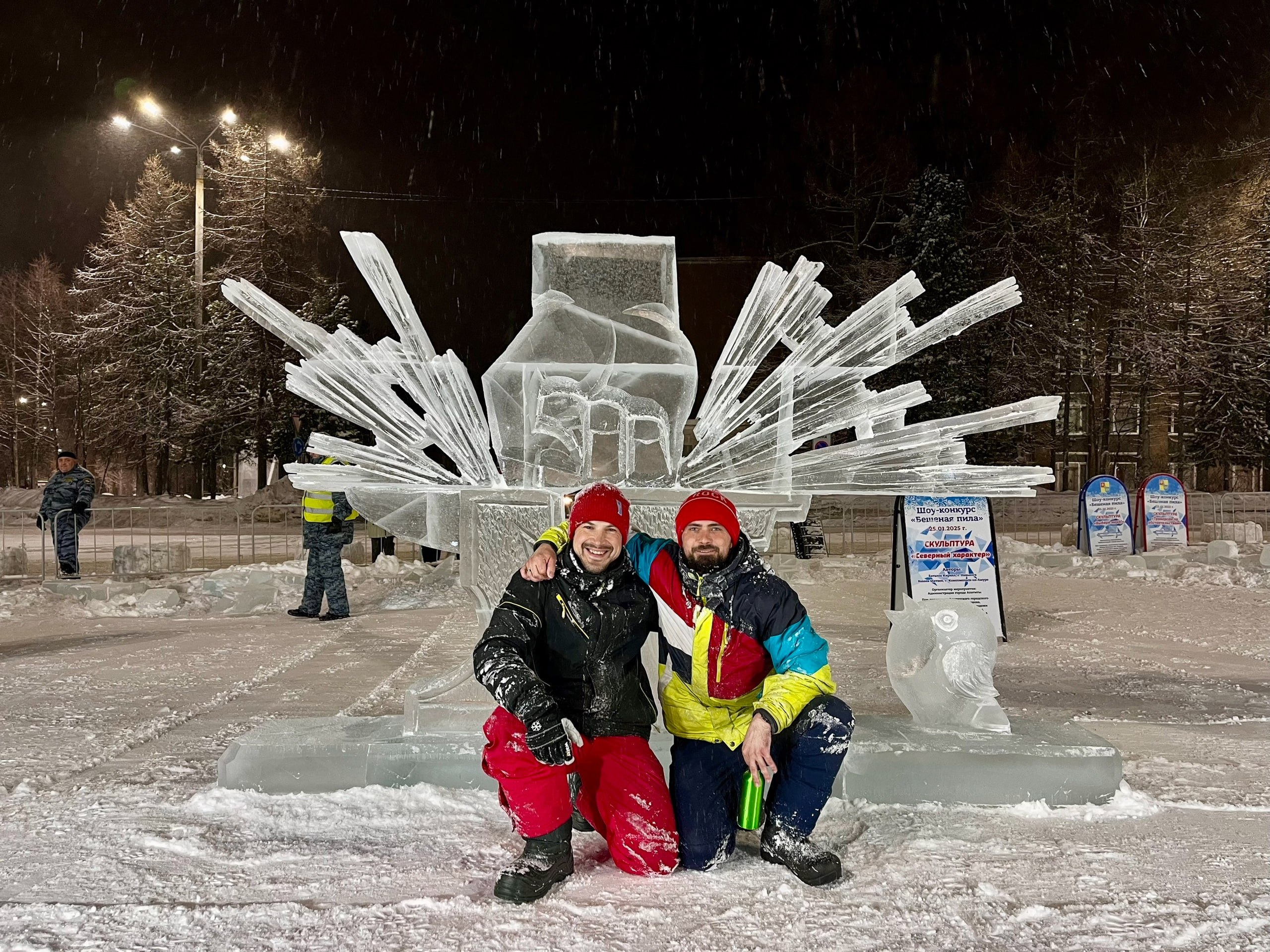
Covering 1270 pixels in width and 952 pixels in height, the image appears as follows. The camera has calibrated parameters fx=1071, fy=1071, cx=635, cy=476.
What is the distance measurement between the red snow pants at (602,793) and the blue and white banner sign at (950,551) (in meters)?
4.81

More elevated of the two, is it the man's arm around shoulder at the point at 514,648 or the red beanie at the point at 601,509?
the red beanie at the point at 601,509

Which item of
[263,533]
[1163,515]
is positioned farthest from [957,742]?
[263,533]

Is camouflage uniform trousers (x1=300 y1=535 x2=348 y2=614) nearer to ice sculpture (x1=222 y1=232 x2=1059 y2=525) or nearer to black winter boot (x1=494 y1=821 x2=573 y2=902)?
ice sculpture (x1=222 y1=232 x2=1059 y2=525)

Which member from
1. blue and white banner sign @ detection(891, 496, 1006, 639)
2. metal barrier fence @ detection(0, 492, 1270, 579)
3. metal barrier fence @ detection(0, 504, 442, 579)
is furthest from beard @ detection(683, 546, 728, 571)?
metal barrier fence @ detection(0, 492, 1270, 579)

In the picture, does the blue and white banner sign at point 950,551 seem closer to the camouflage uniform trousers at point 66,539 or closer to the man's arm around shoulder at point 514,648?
the man's arm around shoulder at point 514,648

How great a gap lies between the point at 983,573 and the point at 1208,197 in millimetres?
23273

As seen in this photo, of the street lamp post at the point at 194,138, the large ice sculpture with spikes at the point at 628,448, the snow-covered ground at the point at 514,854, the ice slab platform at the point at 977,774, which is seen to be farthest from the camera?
the street lamp post at the point at 194,138

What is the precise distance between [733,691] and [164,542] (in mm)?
13324

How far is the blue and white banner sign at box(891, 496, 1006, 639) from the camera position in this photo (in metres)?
7.60

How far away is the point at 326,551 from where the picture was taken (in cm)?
858

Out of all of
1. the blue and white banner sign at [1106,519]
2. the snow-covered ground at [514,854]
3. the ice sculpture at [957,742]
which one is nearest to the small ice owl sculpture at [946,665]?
the ice sculpture at [957,742]

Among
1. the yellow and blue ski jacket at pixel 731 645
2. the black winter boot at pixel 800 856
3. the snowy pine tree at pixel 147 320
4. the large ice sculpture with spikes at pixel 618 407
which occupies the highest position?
the snowy pine tree at pixel 147 320

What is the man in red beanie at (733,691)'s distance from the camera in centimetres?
304

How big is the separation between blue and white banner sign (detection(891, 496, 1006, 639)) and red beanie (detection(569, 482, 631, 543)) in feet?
15.7
